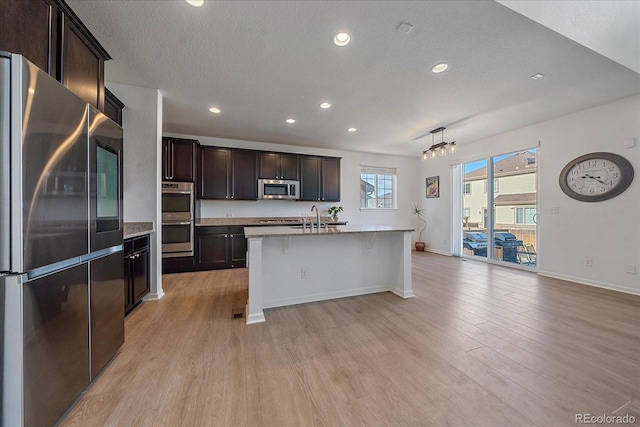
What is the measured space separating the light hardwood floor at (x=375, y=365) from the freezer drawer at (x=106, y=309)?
0.17 metres

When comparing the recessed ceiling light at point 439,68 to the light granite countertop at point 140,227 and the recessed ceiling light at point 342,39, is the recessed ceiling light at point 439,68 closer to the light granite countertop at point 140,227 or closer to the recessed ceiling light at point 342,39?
the recessed ceiling light at point 342,39

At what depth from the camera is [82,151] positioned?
1354 millimetres

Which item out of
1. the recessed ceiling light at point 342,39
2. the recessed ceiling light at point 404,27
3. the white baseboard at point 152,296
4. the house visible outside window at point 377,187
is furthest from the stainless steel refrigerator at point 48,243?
the house visible outside window at point 377,187

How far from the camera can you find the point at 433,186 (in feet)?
21.5

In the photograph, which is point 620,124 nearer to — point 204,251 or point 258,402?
point 258,402

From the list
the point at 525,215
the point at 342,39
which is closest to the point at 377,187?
the point at 525,215

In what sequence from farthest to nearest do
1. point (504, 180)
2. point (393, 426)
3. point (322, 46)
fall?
point (504, 180) < point (322, 46) < point (393, 426)

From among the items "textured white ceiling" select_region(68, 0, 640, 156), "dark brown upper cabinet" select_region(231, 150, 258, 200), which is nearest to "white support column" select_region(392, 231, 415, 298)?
"textured white ceiling" select_region(68, 0, 640, 156)

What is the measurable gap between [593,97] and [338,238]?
397 cm

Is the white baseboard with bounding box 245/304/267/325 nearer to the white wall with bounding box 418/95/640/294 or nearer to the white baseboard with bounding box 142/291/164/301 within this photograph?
the white baseboard with bounding box 142/291/164/301

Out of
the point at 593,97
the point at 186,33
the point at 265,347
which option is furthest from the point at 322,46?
the point at 593,97

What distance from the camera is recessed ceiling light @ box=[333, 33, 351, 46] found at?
6.78ft

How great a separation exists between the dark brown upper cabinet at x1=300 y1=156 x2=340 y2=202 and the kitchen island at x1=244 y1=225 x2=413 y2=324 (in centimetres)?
260

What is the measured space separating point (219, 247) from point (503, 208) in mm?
5766
